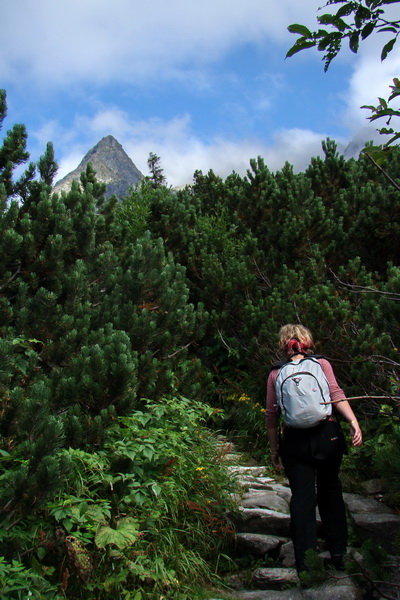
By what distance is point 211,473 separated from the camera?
5.42 meters

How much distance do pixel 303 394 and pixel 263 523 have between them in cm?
203

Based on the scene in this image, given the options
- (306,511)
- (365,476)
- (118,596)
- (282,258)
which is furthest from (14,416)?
(282,258)

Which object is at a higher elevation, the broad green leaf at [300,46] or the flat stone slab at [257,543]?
the broad green leaf at [300,46]

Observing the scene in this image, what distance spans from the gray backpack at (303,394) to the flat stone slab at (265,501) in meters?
1.96

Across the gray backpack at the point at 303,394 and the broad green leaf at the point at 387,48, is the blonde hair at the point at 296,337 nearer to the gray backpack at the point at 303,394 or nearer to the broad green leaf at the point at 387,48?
the gray backpack at the point at 303,394

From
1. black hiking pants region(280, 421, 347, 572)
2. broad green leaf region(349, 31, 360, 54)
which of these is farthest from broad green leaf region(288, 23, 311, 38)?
black hiking pants region(280, 421, 347, 572)

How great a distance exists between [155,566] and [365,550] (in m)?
2.29

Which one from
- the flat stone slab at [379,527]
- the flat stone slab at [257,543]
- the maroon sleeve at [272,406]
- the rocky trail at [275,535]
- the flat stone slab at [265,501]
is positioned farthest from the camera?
the flat stone slab at [265,501]

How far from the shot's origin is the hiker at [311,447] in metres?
3.94

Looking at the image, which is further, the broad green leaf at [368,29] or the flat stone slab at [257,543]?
the flat stone slab at [257,543]

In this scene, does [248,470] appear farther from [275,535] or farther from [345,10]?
[345,10]

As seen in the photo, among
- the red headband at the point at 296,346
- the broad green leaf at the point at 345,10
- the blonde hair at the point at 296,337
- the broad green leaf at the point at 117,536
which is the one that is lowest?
the broad green leaf at the point at 117,536

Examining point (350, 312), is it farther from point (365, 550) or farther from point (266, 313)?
point (365, 550)

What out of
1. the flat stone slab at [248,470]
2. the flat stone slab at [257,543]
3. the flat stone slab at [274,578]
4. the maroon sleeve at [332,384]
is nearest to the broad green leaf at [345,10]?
the maroon sleeve at [332,384]
